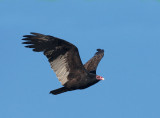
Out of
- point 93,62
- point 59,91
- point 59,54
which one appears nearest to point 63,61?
point 59,54

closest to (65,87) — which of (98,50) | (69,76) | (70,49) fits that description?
(69,76)

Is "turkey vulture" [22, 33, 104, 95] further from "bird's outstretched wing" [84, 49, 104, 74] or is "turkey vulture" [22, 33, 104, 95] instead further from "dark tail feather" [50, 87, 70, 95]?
"bird's outstretched wing" [84, 49, 104, 74]

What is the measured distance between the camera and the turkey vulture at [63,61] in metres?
12.5

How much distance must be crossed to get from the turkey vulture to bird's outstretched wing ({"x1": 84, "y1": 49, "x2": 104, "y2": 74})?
1.60m

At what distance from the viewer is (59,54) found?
→ 41.8 ft

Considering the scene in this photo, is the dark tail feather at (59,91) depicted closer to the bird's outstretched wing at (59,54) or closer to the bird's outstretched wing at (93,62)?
the bird's outstretched wing at (59,54)

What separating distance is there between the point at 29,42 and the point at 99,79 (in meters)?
2.43

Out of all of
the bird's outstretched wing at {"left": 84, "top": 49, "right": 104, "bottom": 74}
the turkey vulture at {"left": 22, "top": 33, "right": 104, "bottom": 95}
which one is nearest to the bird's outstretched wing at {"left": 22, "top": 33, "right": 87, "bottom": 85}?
the turkey vulture at {"left": 22, "top": 33, "right": 104, "bottom": 95}

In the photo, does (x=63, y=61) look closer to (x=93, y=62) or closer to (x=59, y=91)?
(x=59, y=91)

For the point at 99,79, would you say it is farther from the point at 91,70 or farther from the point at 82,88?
the point at 91,70

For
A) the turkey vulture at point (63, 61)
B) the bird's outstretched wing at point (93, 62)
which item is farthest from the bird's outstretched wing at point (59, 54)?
the bird's outstretched wing at point (93, 62)

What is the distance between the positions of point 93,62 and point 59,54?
292 cm

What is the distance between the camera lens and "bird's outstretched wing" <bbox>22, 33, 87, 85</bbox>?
12.5 metres

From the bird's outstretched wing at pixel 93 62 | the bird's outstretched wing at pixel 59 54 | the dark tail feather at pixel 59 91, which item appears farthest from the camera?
the bird's outstretched wing at pixel 93 62
